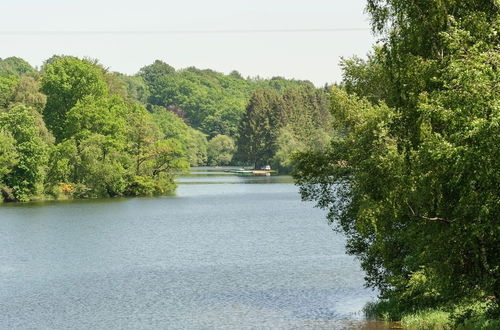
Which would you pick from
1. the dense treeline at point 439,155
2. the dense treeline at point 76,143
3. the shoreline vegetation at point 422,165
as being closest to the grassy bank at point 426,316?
the shoreline vegetation at point 422,165

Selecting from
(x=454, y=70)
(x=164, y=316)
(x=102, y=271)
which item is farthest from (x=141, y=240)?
(x=454, y=70)

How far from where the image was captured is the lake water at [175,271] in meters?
29.1

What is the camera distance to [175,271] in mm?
39625

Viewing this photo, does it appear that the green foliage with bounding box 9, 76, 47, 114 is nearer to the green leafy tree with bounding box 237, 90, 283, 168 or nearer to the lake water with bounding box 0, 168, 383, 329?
the lake water with bounding box 0, 168, 383, 329

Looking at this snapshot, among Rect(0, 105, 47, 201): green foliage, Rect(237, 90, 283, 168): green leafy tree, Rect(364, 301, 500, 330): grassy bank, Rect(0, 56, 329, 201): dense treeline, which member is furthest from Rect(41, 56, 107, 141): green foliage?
Rect(364, 301, 500, 330): grassy bank

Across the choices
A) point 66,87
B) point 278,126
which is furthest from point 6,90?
point 278,126

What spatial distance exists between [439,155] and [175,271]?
27.3m

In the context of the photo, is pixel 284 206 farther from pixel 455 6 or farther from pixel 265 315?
pixel 455 6

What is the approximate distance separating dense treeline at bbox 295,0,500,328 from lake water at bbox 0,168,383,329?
21.0 ft

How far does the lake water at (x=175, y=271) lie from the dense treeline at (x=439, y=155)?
640 centimetres

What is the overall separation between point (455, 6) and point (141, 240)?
37.3 metres

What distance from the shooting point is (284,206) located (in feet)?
256

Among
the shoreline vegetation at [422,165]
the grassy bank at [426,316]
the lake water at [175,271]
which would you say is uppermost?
the shoreline vegetation at [422,165]

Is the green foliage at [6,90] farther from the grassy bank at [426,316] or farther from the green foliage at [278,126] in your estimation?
the grassy bank at [426,316]
